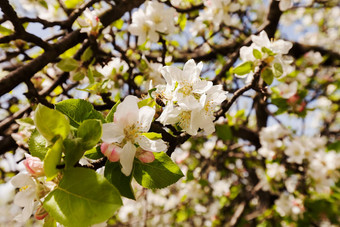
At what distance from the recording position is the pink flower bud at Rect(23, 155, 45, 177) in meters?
0.64

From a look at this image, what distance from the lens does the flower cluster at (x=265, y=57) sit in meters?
1.14

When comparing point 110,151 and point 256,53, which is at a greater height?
point 110,151

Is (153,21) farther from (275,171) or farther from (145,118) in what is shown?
(275,171)

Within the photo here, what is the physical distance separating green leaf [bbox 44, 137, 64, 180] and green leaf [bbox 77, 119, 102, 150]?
0.05 meters

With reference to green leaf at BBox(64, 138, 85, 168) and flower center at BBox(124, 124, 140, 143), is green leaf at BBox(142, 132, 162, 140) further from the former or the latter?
green leaf at BBox(64, 138, 85, 168)

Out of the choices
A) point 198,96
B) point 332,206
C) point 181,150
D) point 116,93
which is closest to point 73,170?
point 198,96

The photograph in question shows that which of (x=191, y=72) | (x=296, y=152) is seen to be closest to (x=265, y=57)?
(x=191, y=72)

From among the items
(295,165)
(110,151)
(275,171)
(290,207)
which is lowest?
(290,207)

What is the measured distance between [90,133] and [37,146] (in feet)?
0.58

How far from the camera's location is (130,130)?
707 mm

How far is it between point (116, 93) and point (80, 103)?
133cm

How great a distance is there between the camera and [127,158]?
65 centimetres

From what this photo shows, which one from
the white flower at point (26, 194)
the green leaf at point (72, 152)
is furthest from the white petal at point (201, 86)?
the white flower at point (26, 194)

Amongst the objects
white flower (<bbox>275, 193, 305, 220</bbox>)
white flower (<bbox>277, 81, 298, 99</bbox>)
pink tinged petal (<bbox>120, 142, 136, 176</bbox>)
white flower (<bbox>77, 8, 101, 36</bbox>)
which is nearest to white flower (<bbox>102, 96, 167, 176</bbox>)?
pink tinged petal (<bbox>120, 142, 136, 176</bbox>)
